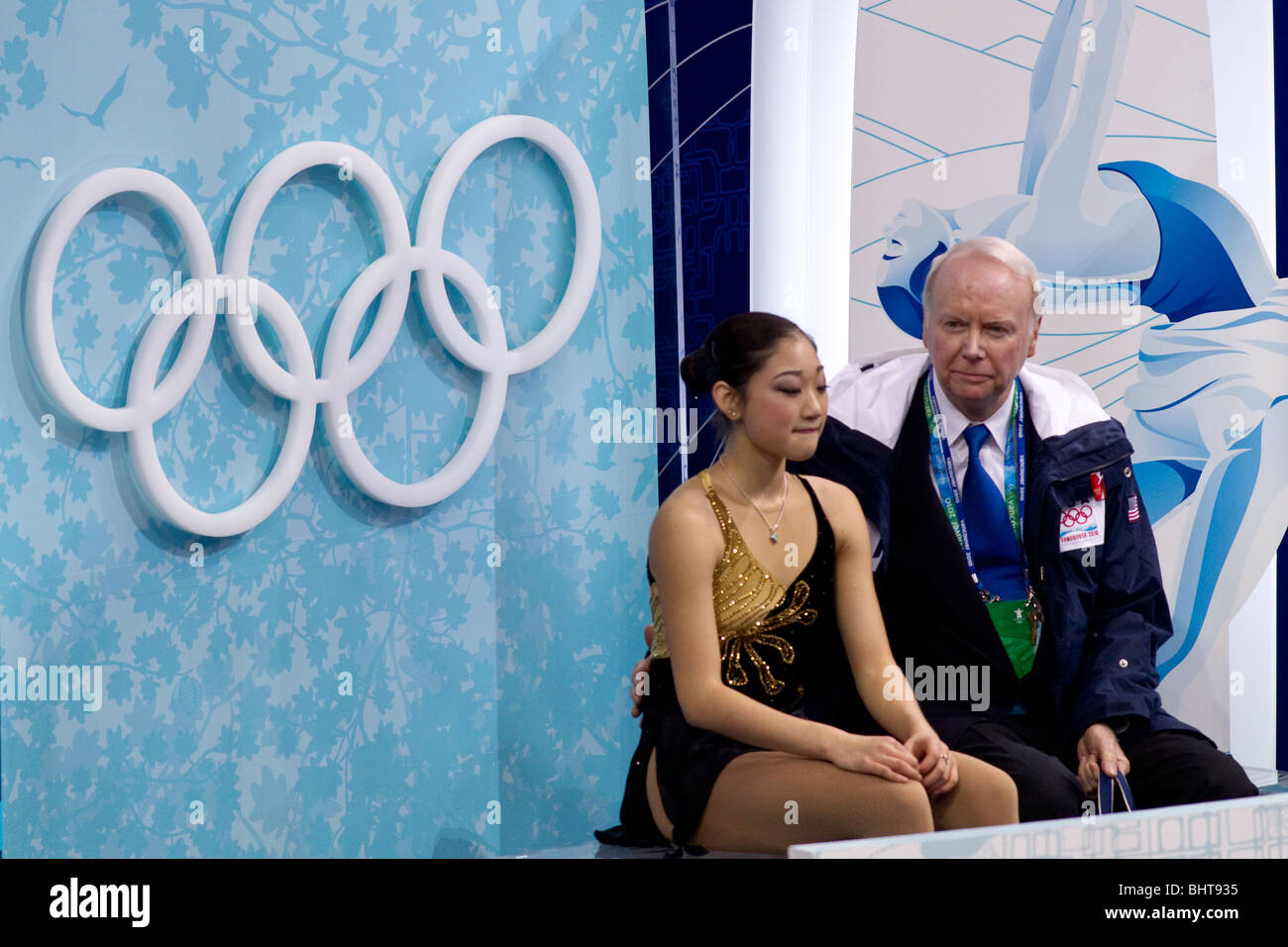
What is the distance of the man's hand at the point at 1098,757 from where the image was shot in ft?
9.43

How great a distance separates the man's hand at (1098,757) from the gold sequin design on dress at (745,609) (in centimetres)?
65

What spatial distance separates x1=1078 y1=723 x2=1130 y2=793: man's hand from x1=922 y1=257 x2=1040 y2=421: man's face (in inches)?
28.4

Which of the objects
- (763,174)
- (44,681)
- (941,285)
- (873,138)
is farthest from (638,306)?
(44,681)

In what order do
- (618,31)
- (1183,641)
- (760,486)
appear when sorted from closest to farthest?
1. (760,486)
2. (1183,641)
3. (618,31)

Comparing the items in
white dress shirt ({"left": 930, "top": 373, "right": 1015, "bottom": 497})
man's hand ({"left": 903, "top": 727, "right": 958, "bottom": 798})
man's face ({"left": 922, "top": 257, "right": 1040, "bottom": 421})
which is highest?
man's face ({"left": 922, "top": 257, "right": 1040, "bottom": 421})

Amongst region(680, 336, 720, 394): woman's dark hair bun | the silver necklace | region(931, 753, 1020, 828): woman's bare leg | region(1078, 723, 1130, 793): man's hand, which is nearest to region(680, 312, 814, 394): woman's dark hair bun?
region(680, 336, 720, 394): woman's dark hair bun

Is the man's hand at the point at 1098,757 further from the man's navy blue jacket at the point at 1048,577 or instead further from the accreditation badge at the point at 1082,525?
the accreditation badge at the point at 1082,525

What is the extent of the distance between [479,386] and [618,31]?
1084mm

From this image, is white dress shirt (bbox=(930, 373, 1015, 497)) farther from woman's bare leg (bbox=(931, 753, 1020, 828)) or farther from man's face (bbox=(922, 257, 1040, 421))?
woman's bare leg (bbox=(931, 753, 1020, 828))

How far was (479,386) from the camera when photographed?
3.84m

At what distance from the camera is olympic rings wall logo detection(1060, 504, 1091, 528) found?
10.1ft

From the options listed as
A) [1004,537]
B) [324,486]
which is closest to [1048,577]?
[1004,537]

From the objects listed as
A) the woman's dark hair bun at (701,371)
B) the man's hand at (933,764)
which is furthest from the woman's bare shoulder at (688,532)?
the man's hand at (933,764)
